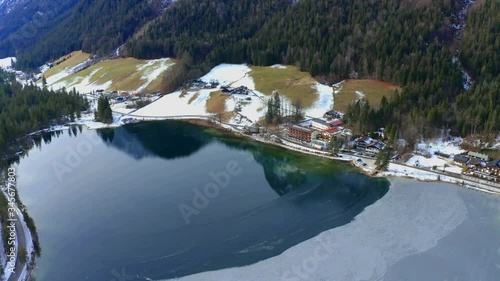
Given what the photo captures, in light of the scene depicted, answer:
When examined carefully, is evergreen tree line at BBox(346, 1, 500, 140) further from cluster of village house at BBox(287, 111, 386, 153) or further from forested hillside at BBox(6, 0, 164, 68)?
forested hillside at BBox(6, 0, 164, 68)

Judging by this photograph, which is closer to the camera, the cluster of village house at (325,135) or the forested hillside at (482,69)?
the cluster of village house at (325,135)

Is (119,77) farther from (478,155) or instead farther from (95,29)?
(478,155)

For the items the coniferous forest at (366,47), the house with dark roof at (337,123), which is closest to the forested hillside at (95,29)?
the coniferous forest at (366,47)

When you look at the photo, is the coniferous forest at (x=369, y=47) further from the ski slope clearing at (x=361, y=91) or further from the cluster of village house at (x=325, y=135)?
the cluster of village house at (x=325, y=135)

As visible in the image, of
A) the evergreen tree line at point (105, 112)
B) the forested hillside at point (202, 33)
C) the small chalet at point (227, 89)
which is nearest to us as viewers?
the evergreen tree line at point (105, 112)

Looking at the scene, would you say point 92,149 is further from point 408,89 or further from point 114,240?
point 408,89

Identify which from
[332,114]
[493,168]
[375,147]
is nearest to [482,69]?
[332,114]
